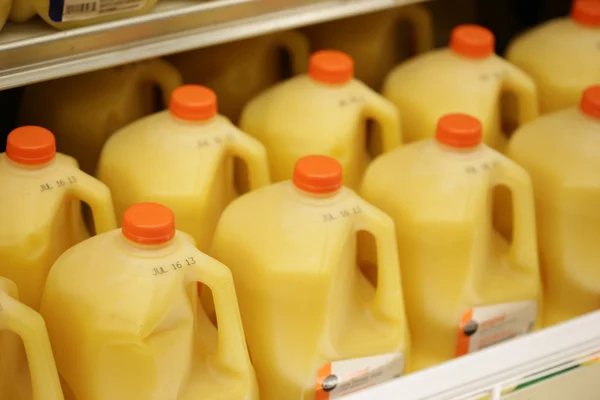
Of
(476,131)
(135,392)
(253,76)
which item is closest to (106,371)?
(135,392)

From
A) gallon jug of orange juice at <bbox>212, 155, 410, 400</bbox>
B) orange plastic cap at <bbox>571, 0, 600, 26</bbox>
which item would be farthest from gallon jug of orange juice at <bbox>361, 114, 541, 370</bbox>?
orange plastic cap at <bbox>571, 0, 600, 26</bbox>

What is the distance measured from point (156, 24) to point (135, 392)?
573 mm

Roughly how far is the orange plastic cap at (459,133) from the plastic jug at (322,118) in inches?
7.1

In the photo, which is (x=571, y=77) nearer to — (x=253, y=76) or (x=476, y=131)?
(x=476, y=131)

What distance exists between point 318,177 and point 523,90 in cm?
63

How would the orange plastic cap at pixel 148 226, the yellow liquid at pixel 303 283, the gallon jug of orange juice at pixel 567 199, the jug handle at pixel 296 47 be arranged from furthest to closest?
the jug handle at pixel 296 47, the gallon jug of orange juice at pixel 567 199, the yellow liquid at pixel 303 283, the orange plastic cap at pixel 148 226

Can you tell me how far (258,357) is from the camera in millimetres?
1513

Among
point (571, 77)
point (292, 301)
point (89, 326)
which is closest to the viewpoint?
point (89, 326)

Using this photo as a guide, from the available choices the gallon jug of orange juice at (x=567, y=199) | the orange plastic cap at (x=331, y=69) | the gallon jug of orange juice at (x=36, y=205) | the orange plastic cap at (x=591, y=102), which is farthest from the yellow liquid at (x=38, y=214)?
the orange plastic cap at (x=591, y=102)

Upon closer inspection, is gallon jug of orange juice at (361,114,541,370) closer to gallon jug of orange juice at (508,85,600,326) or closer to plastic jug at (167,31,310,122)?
gallon jug of orange juice at (508,85,600,326)

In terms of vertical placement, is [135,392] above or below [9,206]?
below

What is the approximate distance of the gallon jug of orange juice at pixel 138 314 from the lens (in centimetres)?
131

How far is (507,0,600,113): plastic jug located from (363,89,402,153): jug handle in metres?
0.38

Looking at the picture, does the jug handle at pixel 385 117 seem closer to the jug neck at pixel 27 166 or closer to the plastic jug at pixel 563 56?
the plastic jug at pixel 563 56
